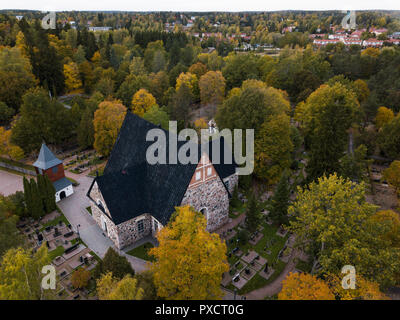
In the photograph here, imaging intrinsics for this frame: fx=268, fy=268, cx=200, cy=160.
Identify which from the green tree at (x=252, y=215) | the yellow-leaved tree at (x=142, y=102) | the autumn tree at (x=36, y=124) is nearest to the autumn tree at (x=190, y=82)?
the yellow-leaved tree at (x=142, y=102)

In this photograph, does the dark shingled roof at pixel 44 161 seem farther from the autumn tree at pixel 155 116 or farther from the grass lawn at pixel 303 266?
the grass lawn at pixel 303 266

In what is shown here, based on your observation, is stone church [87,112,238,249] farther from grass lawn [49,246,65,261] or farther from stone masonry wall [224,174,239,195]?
stone masonry wall [224,174,239,195]

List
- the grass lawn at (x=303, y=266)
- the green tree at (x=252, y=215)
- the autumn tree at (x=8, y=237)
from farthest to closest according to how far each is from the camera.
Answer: the green tree at (x=252, y=215)
the grass lawn at (x=303, y=266)
the autumn tree at (x=8, y=237)

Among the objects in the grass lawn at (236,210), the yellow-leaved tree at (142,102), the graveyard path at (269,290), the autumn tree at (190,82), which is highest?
the autumn tree at (190,82)

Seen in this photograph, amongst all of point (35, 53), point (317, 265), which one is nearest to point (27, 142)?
point (35, 53)

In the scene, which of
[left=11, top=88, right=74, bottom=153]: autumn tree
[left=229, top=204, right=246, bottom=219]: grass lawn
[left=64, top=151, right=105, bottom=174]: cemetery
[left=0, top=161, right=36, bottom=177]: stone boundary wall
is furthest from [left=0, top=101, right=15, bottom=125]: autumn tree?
[left=229, top=204, right=246, bottom=219]: grass lawn
